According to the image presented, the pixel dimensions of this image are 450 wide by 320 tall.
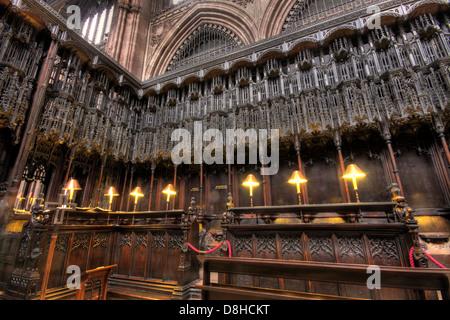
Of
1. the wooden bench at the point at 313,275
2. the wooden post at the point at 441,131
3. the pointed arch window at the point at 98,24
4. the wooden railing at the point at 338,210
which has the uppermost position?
the pointed arch window at the point at 98,24

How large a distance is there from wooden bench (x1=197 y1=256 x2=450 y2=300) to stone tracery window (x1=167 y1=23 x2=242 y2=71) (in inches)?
574

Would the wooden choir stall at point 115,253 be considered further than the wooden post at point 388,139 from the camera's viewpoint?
No

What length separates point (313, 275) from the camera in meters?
2.11

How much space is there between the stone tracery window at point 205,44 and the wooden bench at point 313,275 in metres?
14.6

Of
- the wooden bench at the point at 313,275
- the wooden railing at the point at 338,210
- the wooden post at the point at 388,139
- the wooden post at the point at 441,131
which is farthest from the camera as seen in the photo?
the wooden post at the point at 388,139

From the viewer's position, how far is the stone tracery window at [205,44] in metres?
14.5

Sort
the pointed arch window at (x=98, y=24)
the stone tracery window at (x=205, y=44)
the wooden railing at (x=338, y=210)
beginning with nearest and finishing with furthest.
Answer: the wooden railing at (x=338, y=210) → the stone tracery window at (x=205, y=44) → the pointed arch window at (x=98, y=24)

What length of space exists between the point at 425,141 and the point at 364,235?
587 centimetres

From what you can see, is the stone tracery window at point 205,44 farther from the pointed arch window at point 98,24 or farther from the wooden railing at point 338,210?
the wooden railing at point 338,210

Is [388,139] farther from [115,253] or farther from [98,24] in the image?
[98,24]

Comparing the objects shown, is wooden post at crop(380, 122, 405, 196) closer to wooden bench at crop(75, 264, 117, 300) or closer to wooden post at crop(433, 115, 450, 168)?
wooden post at crop(433, 115, 450, 168)

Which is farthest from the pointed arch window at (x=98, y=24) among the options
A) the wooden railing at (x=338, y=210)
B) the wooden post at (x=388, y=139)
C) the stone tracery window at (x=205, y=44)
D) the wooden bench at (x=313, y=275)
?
the wooden bench at (x=313, y=275)

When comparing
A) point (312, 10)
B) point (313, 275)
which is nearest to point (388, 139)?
point (313, 275)
